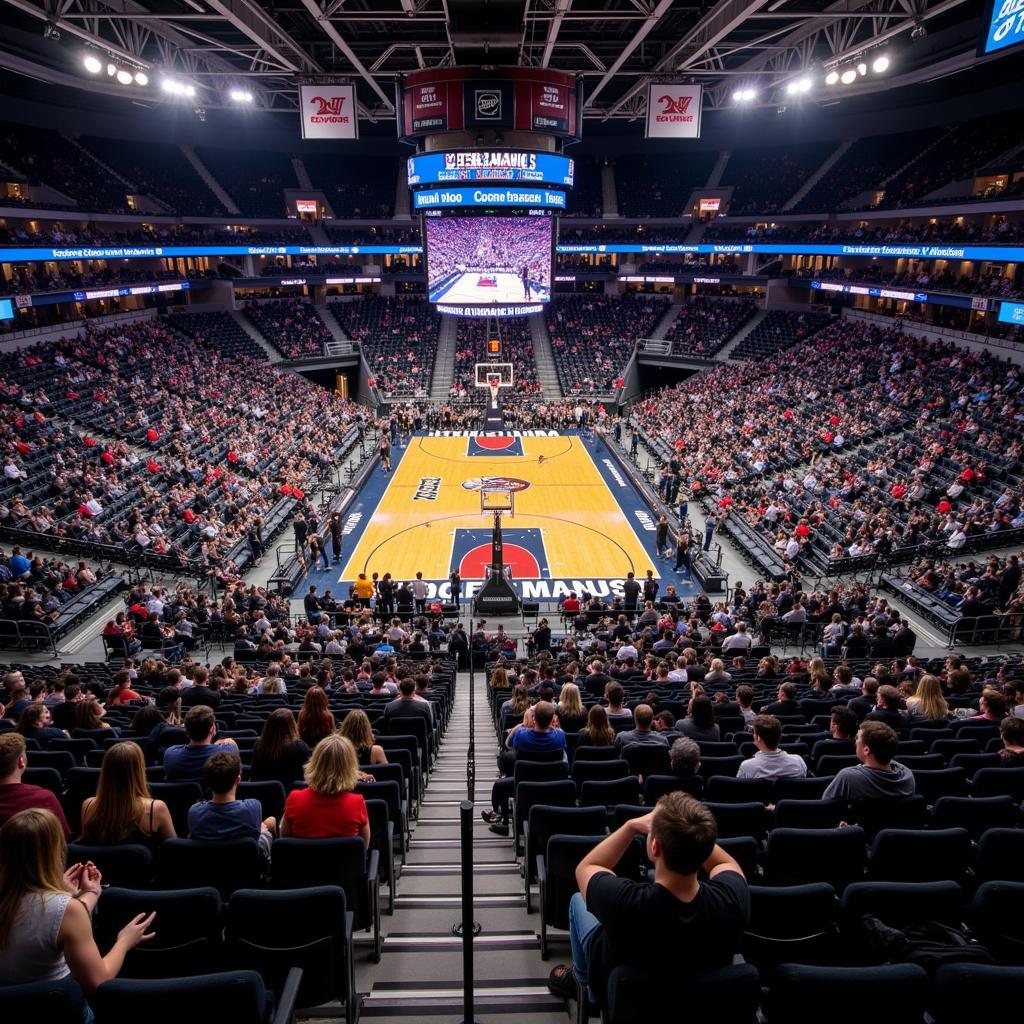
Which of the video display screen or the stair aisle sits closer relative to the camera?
the stair aisle

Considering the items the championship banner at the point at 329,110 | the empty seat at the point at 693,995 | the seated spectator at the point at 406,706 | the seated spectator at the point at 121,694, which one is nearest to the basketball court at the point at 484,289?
the championship banner at the point at 329,110

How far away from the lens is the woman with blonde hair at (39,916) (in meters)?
3.05

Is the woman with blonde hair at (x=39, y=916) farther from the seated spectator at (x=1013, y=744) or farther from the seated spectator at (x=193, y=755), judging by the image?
the seated spectator at (x=1013, y=744)

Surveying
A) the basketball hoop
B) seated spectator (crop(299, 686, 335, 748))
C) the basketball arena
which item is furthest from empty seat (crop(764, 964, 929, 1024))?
the basketball hoop

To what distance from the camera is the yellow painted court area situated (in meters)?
25.4

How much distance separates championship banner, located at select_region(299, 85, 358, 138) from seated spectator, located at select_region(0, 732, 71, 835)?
84.7 feet

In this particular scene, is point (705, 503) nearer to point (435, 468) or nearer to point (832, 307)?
point (435, 468)

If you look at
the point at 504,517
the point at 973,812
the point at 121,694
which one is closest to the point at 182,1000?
the point at 973,812

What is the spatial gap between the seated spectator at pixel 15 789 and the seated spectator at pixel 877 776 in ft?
16.4

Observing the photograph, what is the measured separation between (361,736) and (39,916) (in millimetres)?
3291

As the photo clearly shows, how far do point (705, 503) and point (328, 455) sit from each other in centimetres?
1667

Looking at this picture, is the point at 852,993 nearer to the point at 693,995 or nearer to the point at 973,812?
the point at 693,995

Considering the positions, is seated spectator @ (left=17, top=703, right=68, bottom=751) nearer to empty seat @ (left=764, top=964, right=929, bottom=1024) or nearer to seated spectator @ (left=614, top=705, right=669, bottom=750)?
seated spectator @ (left=614, top=705, right=669, bottom=750)

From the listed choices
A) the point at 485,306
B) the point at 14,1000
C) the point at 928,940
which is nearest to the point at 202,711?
the point at 14,1000
